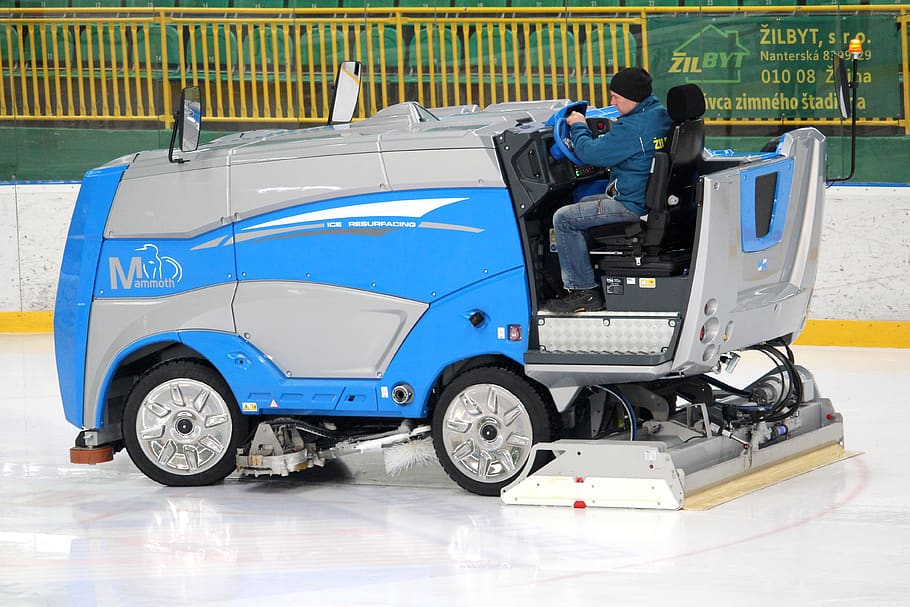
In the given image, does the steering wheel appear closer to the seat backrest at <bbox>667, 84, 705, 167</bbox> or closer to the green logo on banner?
the seat backrest at <bbox>667, 84, 705, 167</bbox>

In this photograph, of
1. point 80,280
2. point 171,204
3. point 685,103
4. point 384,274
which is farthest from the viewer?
point 80,280

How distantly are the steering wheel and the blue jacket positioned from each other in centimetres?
7

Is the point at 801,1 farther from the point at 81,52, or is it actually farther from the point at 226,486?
the point at 226,486

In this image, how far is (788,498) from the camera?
6.68m

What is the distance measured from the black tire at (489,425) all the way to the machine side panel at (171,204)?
1442mm

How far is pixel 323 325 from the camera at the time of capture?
696cm

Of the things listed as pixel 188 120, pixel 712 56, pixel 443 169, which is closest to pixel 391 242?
pixel 443 169

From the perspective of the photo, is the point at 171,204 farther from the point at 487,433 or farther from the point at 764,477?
the point at 764,477

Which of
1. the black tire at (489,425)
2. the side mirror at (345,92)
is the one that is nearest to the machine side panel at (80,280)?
the side mirror at (345,92)

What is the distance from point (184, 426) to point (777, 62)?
25.3 ft

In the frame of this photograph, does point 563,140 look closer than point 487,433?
Yes

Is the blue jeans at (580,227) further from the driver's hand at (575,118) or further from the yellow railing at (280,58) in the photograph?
the yellow railing at (280,58)

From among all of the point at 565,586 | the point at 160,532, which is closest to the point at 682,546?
the point at 565,586

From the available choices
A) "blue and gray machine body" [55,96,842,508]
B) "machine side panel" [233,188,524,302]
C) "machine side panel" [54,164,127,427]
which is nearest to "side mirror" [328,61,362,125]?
"blue and gray machine body" [55,96,842,508]
